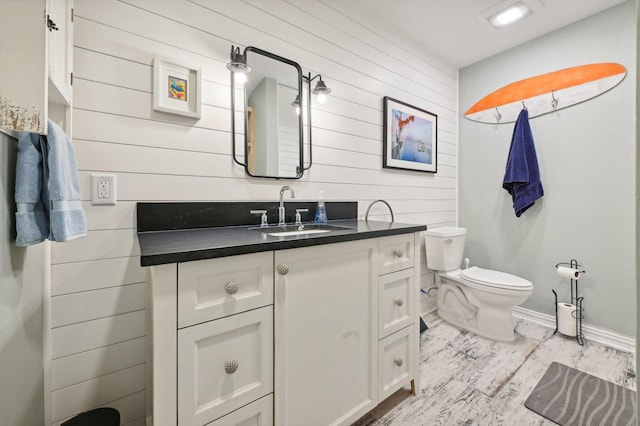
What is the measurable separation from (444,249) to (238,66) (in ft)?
6.91

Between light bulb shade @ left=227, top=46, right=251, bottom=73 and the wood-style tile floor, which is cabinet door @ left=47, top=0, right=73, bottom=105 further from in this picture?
the wood-style tile floor

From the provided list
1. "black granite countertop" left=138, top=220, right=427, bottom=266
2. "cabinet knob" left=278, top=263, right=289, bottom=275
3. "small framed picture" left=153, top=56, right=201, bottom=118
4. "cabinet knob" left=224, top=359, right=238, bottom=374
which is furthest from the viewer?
"small framed picture" left=153, top=56, right=201, bottom=118

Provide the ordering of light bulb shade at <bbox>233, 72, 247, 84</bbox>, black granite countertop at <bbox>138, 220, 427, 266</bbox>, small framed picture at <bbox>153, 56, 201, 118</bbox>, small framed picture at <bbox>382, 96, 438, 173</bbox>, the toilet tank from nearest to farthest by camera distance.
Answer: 1. black granite countertop at <bbox>138, 220, 427, 266</bbox>
2. small framed picture at <bbox>153, 56, 201, 118</bbox>
3. light bulb shade at <bbox>233, 72, 247, 84</bbox>
4. small framed picture at <bbox>382, 96, 438, 173</bbox>
5. the toilet tank

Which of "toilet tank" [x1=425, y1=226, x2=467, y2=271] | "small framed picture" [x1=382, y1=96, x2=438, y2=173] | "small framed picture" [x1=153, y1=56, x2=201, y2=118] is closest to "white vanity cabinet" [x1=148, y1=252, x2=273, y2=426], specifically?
"small framed picture" [x1=153, y1=56, x2=201, y2=118]

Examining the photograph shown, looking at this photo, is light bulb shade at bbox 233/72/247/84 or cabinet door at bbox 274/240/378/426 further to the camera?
light bulb shade at bbox 233/72/247/84

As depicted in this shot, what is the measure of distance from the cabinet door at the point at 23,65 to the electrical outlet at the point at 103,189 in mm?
488

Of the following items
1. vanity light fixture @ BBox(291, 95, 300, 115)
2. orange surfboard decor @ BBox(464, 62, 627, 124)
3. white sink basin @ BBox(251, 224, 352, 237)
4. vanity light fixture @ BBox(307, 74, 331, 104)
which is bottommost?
white sink basin @ BBox(251, 224, 352, 237)

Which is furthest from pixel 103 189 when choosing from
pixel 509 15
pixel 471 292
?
pixel 509 15

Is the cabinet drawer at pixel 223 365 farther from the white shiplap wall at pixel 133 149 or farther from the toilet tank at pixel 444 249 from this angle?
the toilet tank at pixel 444 249

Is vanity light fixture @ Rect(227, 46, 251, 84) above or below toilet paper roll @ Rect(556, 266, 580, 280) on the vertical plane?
above

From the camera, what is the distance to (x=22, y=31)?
0.66 m

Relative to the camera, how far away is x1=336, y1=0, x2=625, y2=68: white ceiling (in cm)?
199

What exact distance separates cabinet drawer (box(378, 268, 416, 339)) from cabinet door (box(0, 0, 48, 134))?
1.36m

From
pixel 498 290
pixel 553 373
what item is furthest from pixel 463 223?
pixel 553 373
